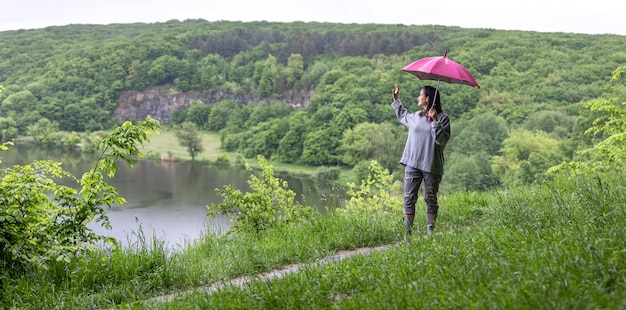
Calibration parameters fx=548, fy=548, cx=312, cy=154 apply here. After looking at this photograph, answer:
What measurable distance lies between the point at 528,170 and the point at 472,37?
134 metres

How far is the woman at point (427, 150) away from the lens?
19.7ft

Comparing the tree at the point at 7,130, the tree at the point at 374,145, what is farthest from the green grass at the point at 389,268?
the tree at the point at 7,130

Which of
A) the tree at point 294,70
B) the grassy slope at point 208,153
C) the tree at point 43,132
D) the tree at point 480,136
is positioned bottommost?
the grassy slope at point 208,153

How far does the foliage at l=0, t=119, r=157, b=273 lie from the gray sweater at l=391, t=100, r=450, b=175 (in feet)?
10.2

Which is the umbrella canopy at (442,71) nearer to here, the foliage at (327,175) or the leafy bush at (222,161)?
the foliage at (327,175)

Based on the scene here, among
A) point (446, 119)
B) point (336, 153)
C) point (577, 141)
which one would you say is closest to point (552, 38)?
point (336, 153)

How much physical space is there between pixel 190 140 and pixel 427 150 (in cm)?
10223

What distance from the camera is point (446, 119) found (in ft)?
19.8

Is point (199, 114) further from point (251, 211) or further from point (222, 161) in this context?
point (251, 211)

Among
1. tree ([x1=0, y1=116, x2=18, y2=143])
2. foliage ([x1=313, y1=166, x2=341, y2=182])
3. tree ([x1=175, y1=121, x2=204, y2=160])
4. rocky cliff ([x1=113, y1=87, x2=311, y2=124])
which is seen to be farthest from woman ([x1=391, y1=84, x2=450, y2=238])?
rocky cliff ([x1=113, y1=87, x2=311, y2=124])

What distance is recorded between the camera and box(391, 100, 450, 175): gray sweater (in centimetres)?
598

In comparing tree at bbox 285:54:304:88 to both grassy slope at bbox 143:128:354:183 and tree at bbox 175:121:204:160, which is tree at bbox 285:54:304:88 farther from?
tree at bbox 175:121:204:160

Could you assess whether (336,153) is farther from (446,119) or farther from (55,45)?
(55,45)

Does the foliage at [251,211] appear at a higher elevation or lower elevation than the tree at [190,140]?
higher
